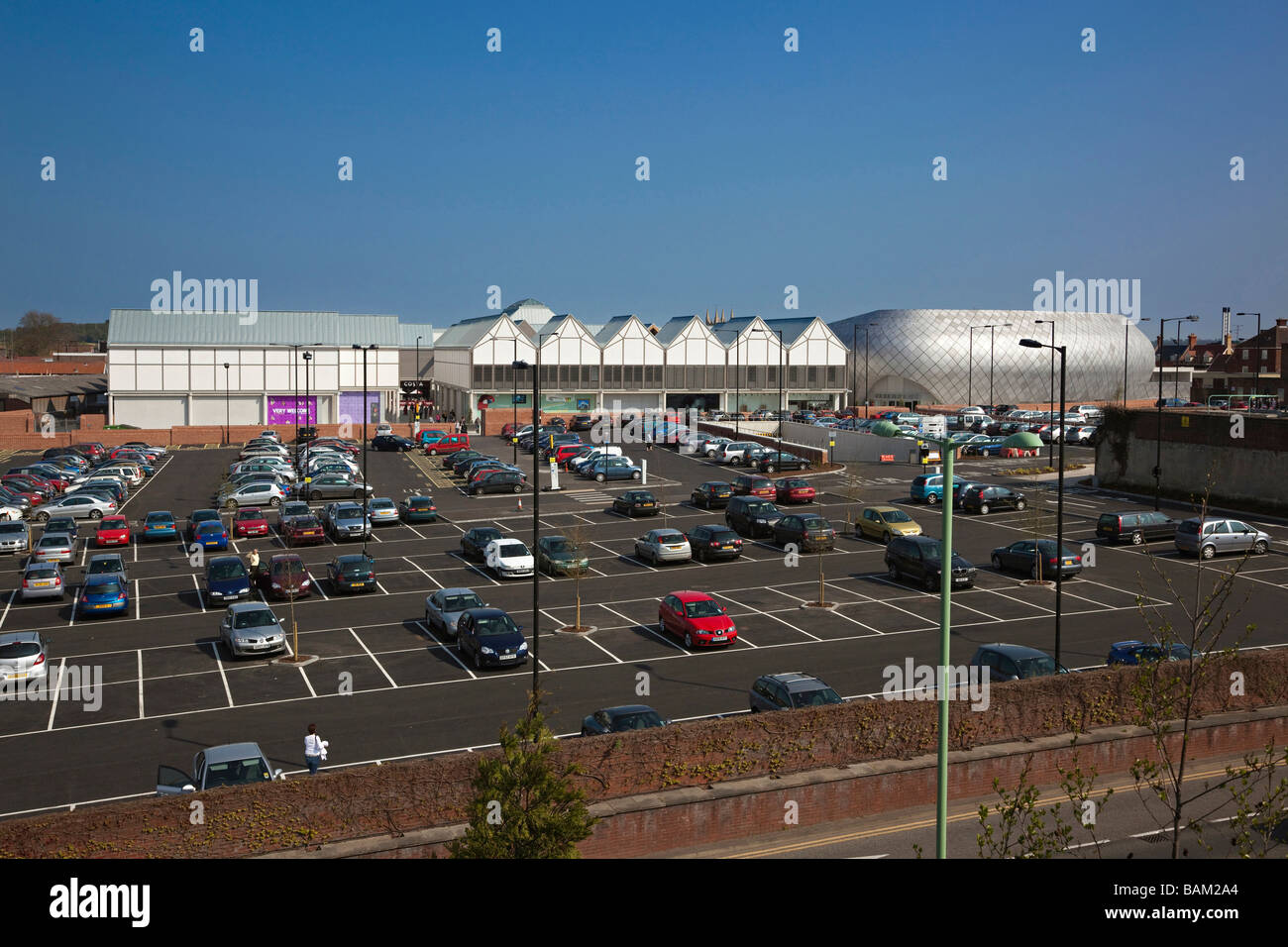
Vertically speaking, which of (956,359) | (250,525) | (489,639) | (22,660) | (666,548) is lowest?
(22,660)

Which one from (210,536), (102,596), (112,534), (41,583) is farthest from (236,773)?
(112,534)

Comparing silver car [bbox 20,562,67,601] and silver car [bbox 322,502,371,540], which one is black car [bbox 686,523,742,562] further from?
silver car [bbox 20,562,67,601]

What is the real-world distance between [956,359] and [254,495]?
92.0 m

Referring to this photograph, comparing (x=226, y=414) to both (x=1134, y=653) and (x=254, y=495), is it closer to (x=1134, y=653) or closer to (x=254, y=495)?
(x=254, y=495)

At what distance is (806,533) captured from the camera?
4012 cm

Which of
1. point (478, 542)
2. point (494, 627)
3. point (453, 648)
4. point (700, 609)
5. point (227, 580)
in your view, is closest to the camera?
point (494, 627)

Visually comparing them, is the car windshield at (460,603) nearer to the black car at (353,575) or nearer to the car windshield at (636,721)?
the black car at (353,575)

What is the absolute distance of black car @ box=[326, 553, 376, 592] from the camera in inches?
1379

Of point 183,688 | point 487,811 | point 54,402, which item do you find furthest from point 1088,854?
point 54,402

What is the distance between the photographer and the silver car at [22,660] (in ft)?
82.9

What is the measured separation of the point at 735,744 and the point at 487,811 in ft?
20.1

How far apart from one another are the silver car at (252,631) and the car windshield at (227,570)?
4.98 m

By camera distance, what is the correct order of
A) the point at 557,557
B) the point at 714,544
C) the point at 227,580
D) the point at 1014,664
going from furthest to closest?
the point at 714,544
the point at 557,557
the point at 227,580
the point at 1014,664
